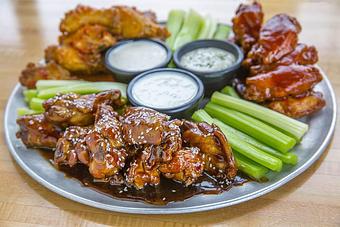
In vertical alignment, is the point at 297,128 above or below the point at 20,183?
above

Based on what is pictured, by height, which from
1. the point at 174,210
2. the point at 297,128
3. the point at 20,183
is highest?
the point at 297,128

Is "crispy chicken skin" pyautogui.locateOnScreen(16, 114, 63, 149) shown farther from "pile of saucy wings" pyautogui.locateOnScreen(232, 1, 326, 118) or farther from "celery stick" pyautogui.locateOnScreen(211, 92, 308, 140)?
"pile of saucy wings" pyautogui.locateOnScreen(232, 1, 326, 118)

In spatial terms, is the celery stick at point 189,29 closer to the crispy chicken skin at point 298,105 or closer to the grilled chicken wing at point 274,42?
the grilled chicken wing at point 274,42

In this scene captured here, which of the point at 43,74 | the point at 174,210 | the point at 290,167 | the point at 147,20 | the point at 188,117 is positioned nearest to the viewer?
the point at 174,210

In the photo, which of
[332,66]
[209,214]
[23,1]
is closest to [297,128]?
[209,214]

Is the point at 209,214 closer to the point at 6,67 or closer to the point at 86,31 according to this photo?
the point at 86,31

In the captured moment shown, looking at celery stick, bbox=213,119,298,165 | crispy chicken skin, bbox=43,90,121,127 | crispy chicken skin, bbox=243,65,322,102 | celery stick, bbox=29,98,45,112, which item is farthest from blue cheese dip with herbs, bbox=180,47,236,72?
celery stick, bbox=29,98,45,112
